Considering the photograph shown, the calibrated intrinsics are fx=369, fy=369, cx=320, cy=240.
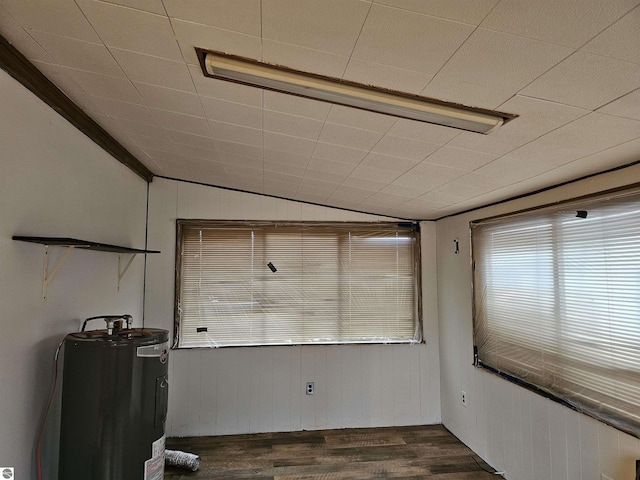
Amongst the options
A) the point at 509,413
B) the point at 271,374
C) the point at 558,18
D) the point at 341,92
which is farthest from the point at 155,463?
the point at 558,18

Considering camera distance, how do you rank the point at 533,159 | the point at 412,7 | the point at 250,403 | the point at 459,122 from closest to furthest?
the point at 412,7
the point at 459,122
the point at 533,159
the point at 250,403

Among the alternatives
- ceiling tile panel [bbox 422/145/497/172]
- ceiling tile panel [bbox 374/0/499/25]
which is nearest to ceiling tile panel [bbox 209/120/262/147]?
ceiling tile panel [bbox 422/145/497/172]

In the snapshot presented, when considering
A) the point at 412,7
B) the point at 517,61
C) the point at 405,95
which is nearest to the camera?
the point at 412,7

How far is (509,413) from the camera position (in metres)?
2.78

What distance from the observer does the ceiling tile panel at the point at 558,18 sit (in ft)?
2.88

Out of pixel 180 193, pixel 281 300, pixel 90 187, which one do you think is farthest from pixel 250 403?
pixel 90 187

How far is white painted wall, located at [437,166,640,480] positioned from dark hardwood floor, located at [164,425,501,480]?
0.85ft

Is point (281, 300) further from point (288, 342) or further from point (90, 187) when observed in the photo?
point (90, 187)

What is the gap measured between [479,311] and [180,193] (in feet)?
9.88

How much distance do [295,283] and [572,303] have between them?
2355mm

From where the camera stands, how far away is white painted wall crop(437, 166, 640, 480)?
201 centimetres

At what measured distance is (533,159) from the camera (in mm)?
1912

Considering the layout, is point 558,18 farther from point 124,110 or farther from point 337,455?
point 337,455

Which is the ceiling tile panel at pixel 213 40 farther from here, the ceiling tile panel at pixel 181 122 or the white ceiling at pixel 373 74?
the ceiling tile panel at pixel 181 122
